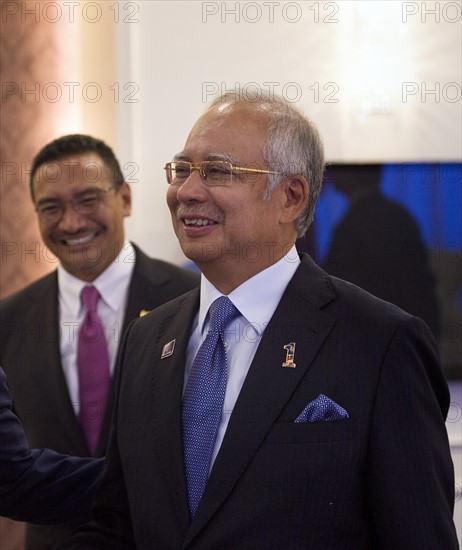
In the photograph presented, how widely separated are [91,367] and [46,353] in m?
0.13

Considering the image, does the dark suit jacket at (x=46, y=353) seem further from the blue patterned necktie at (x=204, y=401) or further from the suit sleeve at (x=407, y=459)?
the suit sleeve at (x=407, y=459)

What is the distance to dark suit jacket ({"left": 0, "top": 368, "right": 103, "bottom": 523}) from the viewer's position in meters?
1.77

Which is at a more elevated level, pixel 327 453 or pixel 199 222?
pixel 199 222

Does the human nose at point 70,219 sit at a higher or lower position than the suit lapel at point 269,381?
higher

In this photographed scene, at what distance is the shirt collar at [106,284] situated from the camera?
8.52 feet

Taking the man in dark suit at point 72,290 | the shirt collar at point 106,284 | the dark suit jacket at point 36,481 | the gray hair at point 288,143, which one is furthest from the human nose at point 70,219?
the gray hair at point 288,143

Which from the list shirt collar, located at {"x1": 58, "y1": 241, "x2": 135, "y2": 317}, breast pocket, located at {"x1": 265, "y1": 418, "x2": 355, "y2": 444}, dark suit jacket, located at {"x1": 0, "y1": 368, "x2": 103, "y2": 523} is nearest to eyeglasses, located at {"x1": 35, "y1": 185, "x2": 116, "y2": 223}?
shirt collar, located at {"x1": 58, "y1": 241, "x2": 135, "y2": 317}

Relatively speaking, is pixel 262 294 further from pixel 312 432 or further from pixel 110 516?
pixel 110 516

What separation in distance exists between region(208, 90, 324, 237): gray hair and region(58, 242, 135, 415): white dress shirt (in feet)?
3.17

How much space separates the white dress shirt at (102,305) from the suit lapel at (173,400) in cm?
86

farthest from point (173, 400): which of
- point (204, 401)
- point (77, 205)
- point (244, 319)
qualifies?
point (77, 205)

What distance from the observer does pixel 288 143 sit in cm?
167

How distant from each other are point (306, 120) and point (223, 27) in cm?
150

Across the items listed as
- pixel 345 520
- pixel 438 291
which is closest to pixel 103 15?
pixel 438 291
